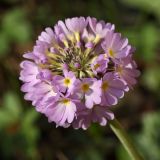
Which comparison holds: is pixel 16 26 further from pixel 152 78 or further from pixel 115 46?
pixel 115 46

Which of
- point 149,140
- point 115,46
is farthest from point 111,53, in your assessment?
point 149,140

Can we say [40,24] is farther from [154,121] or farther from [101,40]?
[101,40]

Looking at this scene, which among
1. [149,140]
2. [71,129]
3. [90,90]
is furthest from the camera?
→ [71,129]

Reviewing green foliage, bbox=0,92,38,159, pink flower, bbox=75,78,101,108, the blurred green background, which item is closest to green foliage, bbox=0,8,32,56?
the blurred green background

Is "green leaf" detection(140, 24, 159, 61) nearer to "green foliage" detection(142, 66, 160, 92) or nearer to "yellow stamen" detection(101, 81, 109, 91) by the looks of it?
"green foliage" detection(142, 66, 160, 92)

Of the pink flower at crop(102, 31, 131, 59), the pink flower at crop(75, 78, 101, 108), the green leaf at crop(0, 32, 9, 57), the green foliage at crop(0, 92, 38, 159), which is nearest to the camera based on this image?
the pink flower at crop(75, 78, 101, 108)
